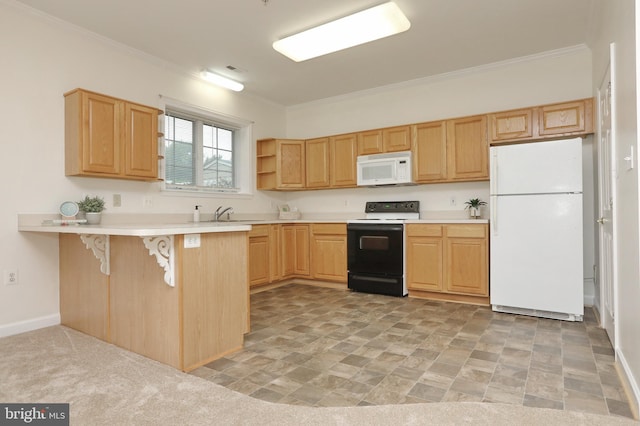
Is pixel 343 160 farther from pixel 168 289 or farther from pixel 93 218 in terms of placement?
pixel 168 289

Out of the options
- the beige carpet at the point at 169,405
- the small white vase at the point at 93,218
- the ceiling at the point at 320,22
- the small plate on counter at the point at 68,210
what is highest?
the ceiling at the point at 320,22

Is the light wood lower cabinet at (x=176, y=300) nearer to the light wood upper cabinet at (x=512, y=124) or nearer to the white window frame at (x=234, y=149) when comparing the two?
the white window frame at (x=234, y=149)

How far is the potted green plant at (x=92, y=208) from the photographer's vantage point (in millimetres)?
3275

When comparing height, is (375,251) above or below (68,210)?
below

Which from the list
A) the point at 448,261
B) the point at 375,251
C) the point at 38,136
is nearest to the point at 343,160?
the point at 375,251

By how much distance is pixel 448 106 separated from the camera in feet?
15.5

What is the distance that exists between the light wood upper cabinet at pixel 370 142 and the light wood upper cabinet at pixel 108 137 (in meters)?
2.66

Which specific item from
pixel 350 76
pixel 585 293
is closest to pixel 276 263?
pixel 350 76

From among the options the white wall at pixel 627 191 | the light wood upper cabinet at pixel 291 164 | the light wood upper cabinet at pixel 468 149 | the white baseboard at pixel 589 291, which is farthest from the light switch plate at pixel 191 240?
the white baseboard at pixel 589 291

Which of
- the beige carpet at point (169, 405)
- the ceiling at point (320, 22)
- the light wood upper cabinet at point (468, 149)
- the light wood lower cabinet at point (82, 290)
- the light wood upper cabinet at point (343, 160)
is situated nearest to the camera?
the beige carpet at point (169, 405)

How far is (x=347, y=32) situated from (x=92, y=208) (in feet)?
9.36

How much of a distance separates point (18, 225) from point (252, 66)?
2914 mm

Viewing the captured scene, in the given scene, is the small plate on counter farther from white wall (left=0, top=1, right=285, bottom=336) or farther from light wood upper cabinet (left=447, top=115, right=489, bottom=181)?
light wood upper cabinet (left=447, top=115, right=489, bottom=181)

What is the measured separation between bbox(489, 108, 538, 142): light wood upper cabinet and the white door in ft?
2.24
